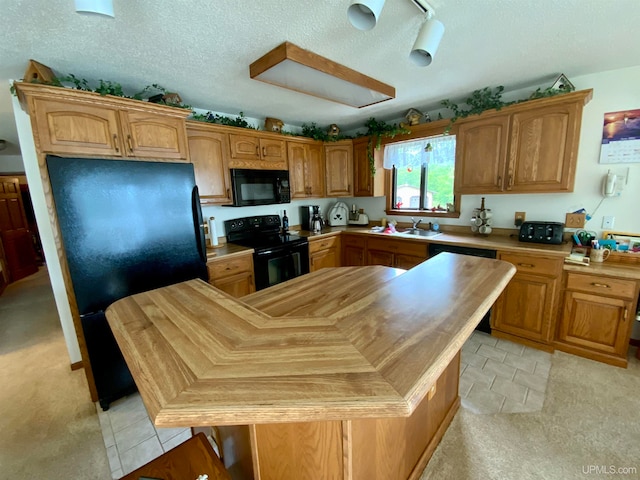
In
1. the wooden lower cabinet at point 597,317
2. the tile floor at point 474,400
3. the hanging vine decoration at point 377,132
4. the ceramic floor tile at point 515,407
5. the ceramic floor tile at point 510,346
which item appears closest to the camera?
the tile floor at point 474,400

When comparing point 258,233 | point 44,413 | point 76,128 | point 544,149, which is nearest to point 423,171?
point 544,149

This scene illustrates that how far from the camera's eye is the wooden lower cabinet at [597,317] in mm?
2061

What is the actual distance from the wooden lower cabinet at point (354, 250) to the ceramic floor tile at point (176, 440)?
102 inches

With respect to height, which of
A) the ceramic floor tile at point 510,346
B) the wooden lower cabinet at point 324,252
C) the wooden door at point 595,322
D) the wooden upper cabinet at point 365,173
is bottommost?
the ceramic floor tile at point 510,346

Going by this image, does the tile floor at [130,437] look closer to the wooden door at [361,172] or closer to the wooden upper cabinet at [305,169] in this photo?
the wooden upper cabinet at [305,169]

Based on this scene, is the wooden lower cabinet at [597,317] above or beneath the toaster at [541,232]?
beneath

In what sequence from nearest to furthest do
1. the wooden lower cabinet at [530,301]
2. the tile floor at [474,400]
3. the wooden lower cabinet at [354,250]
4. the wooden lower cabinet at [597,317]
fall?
the tile floor at [474,400]
the wooden lower cabinet at [597,317]
the wooden lower cabinet at [530,301]
the wooden lower cabinet at [354,250]

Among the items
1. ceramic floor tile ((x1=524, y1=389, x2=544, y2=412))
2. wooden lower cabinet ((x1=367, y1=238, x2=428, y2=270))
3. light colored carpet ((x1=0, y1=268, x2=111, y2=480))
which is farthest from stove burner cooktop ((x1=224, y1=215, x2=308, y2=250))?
ceramic floor tile ((x1=524, y1=389, x2=544, y2=412))

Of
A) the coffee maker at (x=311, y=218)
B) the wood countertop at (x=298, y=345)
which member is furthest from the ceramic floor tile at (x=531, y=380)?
the coffee maker at (x=311, y=218)

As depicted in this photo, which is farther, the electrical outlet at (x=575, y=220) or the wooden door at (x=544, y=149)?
the electrical outlet at (x=575, y=220)

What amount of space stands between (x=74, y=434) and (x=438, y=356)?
7.98 ft

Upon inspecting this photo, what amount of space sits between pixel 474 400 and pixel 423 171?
2651mm

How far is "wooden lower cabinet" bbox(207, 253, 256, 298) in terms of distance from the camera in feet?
8.38

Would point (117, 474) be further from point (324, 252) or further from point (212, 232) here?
point (324, 252)
